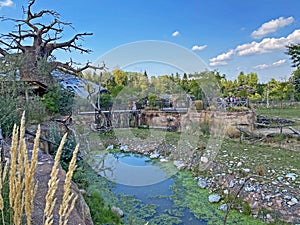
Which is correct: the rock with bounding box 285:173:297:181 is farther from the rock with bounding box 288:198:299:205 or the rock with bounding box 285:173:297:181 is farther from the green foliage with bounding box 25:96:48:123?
the green foliage with bounding box 25:96:48:123

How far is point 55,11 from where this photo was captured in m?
9.62

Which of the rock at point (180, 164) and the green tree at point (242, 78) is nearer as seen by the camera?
the rock at point (180, 164)

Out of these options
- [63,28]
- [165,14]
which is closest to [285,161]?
[165,14]

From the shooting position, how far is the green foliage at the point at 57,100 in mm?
6684

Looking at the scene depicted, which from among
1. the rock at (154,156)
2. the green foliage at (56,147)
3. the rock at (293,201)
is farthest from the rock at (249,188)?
the rock at (154,156)

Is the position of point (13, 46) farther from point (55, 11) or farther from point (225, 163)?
point (225, 163)

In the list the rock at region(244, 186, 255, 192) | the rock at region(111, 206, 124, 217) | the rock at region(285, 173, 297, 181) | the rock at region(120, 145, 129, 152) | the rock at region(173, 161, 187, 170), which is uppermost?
the rock at region(285, 173, 297, 181)

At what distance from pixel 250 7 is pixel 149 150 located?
23.3ft

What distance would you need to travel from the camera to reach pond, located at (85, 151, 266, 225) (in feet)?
12.6

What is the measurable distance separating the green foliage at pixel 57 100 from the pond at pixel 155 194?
1722mm

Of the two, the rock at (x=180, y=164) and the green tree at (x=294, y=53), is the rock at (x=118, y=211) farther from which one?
the green tree at (x=294, y=53)

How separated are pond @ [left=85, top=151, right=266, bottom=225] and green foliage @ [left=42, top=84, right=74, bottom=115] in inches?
67.8

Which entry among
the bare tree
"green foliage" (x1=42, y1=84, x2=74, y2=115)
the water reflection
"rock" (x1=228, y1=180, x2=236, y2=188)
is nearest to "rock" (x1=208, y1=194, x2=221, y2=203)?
"rock" (x1=228, y1=180, x2=236, y2=188)

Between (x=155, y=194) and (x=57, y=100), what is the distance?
157 inches
